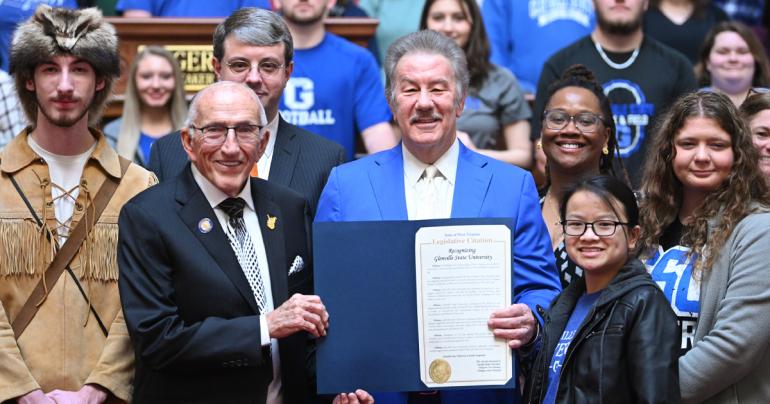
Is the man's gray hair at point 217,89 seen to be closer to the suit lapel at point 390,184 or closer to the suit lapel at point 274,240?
the suit lapel at point 274,240

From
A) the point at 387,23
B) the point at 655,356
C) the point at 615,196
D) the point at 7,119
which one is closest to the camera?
the point at 655,356

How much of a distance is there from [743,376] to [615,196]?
785 mm

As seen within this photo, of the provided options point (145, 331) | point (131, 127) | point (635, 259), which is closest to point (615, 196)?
point (635, 259)

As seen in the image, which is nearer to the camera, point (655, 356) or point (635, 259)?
point (655, 356)

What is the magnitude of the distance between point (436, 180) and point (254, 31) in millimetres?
1048

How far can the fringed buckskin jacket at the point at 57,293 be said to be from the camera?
4.43 metres

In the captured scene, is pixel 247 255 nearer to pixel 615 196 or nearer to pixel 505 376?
pixel 505 376

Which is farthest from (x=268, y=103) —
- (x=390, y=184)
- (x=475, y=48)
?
(x=475, y=48)

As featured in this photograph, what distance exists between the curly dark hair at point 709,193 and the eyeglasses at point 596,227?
0.42 m

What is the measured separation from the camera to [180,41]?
7883 mm

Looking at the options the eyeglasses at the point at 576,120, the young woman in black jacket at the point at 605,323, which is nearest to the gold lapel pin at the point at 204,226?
the young woman in black jacket at the point at 605,323

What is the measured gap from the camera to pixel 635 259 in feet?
14.2

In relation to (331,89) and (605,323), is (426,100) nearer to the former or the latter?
(605,323)

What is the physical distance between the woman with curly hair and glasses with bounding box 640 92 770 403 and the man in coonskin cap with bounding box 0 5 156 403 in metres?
1.98
